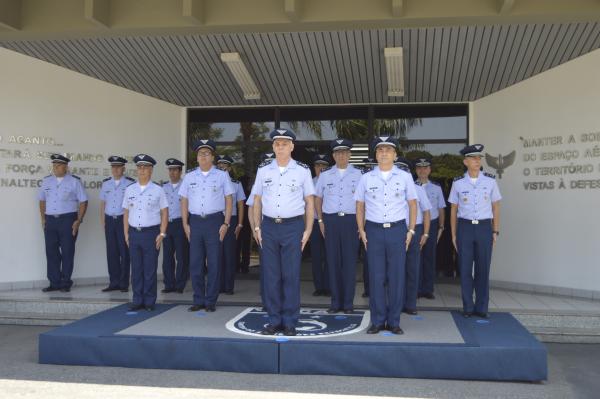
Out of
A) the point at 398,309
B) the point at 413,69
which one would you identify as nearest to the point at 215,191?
the point at 398,309

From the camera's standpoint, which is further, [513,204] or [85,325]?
[513,204]

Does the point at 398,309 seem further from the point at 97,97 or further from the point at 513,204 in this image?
the point at 97,97

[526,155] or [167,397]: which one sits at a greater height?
[526,155]

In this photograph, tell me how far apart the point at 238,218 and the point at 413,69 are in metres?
2.94

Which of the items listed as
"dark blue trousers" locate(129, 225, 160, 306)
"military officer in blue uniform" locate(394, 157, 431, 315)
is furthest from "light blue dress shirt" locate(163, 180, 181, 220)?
"military officer in blue uniform" locate(394, 157, 431, 315)

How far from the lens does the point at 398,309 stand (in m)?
4.44

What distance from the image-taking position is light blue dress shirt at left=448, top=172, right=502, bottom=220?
206 inches

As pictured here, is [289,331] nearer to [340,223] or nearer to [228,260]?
[340,223]

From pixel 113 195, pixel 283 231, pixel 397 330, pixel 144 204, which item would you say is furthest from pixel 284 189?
pixel 113 195

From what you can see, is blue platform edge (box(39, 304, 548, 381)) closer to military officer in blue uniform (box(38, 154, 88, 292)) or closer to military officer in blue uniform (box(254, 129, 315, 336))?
military officer in blue uniform (box(254, 129, 315, 336))

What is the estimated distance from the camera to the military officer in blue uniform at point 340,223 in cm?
539

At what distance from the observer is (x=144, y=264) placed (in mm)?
5480

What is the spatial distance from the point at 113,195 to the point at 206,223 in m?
2.09

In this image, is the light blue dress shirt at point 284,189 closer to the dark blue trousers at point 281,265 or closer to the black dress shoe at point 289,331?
the dark blue trousers at point 281,265
